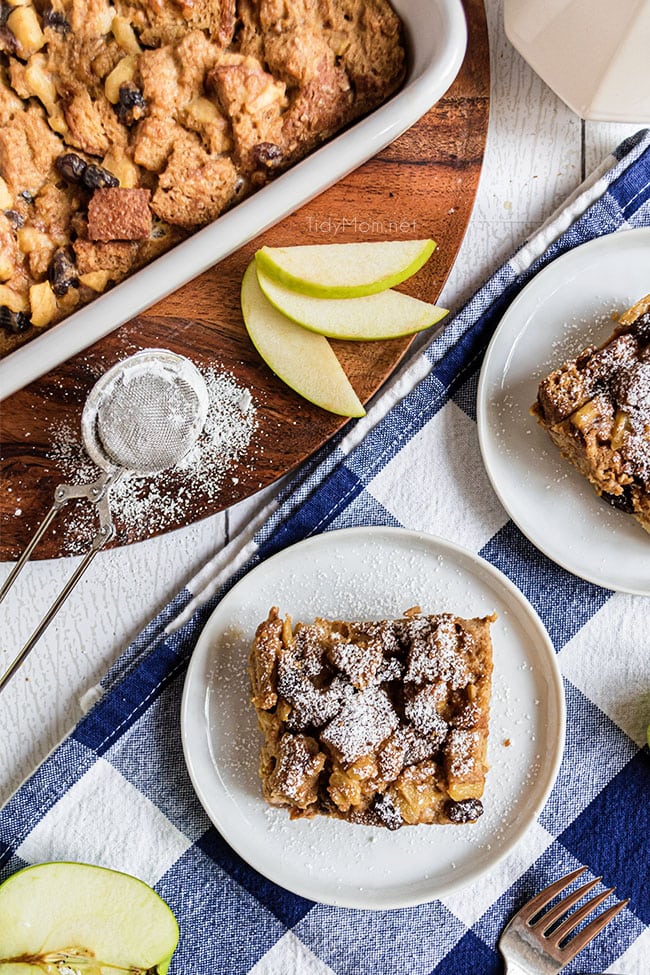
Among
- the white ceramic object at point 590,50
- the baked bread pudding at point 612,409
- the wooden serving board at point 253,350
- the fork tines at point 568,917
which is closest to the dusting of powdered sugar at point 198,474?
the wooden serving board at point 253,350

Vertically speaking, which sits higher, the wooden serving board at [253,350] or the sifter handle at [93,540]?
the wooden serving board at [253,350]

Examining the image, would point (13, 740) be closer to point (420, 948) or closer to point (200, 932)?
point (200, 932)

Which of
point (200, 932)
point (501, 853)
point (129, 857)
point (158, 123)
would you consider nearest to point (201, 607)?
point (129, 857)

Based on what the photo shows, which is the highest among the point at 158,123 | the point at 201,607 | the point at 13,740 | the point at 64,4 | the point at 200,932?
the point at 64,4

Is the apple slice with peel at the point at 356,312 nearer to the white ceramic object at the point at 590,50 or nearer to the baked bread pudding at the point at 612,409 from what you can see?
the baked bread pudding at the point at 612,409

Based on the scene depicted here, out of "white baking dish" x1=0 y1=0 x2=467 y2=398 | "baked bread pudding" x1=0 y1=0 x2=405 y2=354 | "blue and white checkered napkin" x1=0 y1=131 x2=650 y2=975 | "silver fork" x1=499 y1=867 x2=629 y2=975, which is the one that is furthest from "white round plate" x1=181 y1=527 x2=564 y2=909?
"baked bread pudding" x1=0 y1=0 x2=405 y2=354
